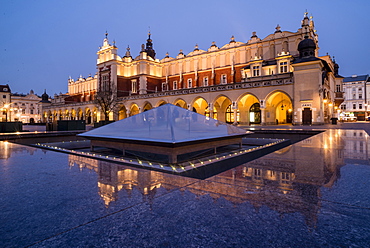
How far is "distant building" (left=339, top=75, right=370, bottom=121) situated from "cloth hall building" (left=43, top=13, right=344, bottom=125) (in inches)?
1055

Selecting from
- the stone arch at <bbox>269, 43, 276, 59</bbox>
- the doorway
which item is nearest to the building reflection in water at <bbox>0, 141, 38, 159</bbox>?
the doorway

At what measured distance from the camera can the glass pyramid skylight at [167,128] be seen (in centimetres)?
708

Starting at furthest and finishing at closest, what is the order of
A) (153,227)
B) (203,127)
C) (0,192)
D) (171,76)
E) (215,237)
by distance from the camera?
1. (171,76)
2. (203,127)
3. (0,192)
4. (153,227)
5. (215,237)

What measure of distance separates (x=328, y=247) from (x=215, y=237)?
0.74m

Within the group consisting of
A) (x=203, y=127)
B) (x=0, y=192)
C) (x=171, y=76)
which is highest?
(x=171, y=76)

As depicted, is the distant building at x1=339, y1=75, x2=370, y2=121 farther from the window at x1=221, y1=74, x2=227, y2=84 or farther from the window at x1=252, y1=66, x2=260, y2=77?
the window at x1=252, y1=66, x2=260, y2=77

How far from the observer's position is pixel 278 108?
3381 centimetres

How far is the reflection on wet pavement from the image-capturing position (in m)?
1.61

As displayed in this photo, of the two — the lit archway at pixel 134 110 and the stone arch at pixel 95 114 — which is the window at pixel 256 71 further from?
the stone arch at pixel 95 114

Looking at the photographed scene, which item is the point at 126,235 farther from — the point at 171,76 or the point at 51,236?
the point at 171,76

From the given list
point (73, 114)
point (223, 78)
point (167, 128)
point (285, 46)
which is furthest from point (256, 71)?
point (73, 114)

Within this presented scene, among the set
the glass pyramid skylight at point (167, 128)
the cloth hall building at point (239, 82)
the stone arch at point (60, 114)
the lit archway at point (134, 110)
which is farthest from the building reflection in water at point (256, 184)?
the stone arch at point (60, 114)

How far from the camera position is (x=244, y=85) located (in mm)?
30422

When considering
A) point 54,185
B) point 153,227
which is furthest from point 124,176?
point 153,227
